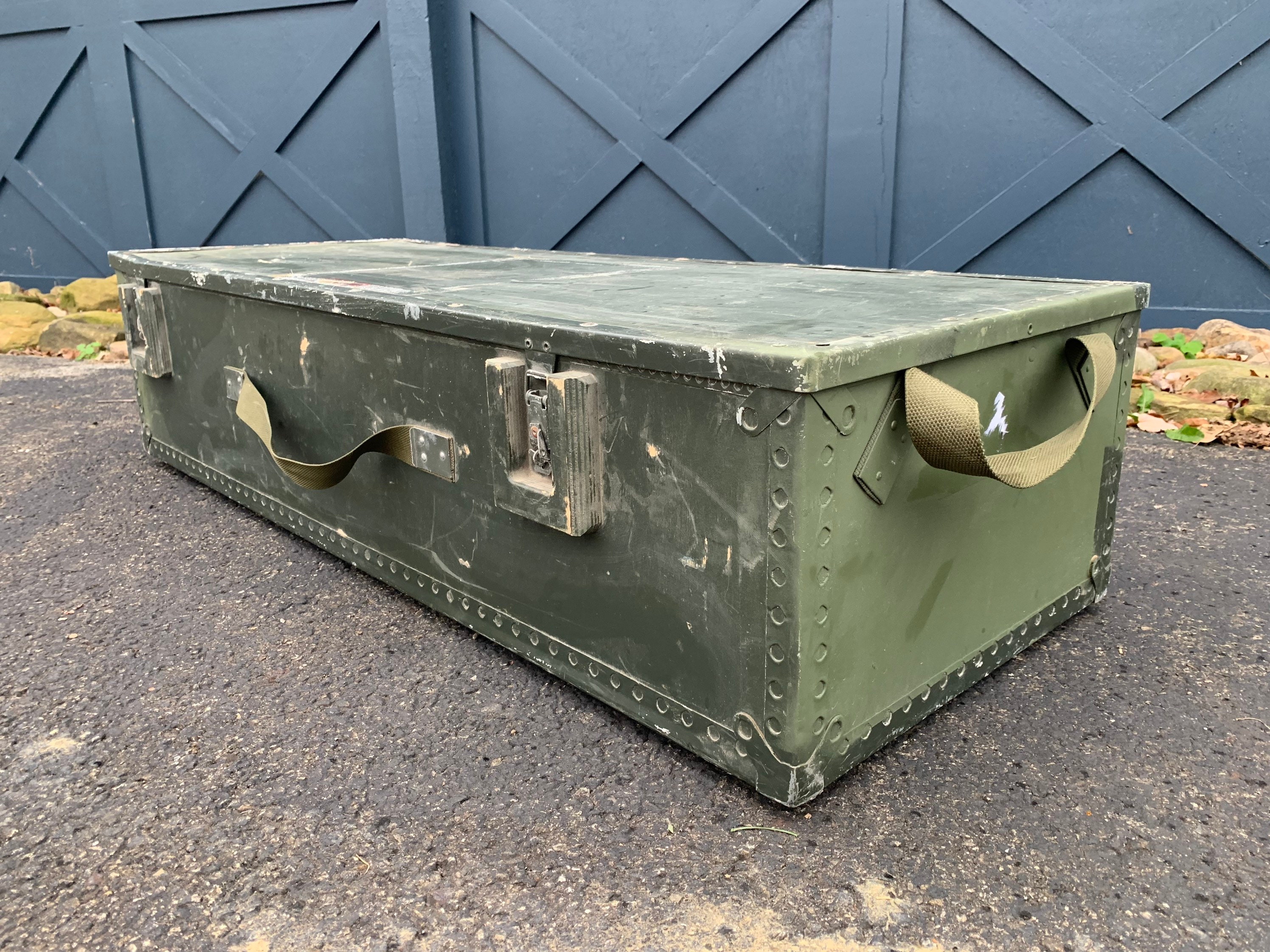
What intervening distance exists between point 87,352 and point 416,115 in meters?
1.91

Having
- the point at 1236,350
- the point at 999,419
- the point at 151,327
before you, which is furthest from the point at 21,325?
the point at 1236,350

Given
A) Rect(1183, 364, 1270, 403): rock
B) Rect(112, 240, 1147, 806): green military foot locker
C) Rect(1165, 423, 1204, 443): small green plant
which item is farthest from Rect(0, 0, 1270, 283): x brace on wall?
Rect(112, 240, 1147, 806): green military foot locker

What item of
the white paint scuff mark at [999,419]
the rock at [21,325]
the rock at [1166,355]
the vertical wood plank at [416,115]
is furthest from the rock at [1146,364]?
the rock at [21,325]

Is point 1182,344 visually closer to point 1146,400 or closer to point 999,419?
point 1146,400

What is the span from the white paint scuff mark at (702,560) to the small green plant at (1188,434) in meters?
2.26

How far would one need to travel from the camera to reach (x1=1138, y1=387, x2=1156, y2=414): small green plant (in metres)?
3.01

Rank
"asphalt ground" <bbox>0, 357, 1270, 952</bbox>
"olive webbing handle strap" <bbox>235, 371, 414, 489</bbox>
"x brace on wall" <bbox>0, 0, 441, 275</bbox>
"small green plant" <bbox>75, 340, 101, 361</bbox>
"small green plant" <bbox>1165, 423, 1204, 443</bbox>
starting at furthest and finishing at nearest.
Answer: "x brace on wall" <bbox>0, 0, 441, 275</bbox> < "small green plant" <bbox>75, 340, 101, 361</bbox> < "small green plant" <bbox>1165, 423, 1204, 443</bbox> < "olive webbing handle strap" <bbox>235, 371, 414, 489</bbox> < "asphalt ground" <bbox>0, 357, 1270, 952</bbox>

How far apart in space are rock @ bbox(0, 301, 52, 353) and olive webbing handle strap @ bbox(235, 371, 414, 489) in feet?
11.5

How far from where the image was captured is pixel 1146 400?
Answer: 3023 mm

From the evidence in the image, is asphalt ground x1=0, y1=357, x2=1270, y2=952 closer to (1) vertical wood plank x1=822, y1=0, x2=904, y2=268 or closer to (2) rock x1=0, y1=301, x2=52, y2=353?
(1) vertical wood plank x1=822, y1=0, x2=904, y2=268

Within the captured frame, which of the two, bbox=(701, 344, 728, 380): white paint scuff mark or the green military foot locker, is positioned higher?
bbox=(701, 344, 728, 380): white paint scuff mark

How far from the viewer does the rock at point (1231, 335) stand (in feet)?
10.5

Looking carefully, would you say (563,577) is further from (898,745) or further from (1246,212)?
(1246,212)

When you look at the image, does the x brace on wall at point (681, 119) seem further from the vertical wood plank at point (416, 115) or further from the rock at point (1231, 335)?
the rock at point (1231, 335)
